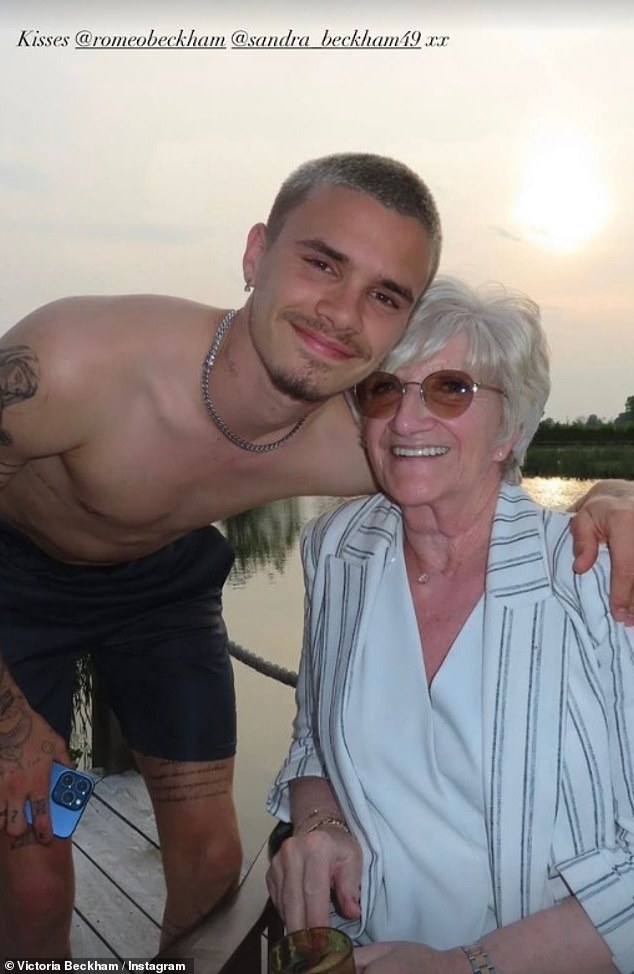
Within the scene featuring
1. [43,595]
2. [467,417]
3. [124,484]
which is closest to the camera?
[467,417]

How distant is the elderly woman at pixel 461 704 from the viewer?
1.20 meters

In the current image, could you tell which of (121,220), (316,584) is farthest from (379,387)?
(121,220)

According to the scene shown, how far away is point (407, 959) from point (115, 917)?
6.18 feet

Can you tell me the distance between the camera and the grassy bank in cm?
162

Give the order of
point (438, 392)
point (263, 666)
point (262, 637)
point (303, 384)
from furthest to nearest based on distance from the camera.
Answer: point (262, 637), point (263, 666), point (303, 384), point (438, 392)

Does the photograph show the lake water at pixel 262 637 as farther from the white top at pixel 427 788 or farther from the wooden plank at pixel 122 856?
the white top at pixel 427 788

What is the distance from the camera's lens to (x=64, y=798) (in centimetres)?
174

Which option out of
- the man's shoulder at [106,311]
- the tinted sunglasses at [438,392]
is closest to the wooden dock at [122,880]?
the tinted sunglasses at [438,392]

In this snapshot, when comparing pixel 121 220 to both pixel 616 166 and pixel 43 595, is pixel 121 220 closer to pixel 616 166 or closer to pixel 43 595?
pixel 616 166

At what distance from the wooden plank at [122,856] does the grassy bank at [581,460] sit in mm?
1896

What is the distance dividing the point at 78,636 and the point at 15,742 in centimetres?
48

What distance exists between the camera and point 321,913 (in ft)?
4.16

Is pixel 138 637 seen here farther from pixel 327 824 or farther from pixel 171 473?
pixel 327 824

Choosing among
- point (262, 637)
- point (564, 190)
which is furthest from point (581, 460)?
point (262, 637)
